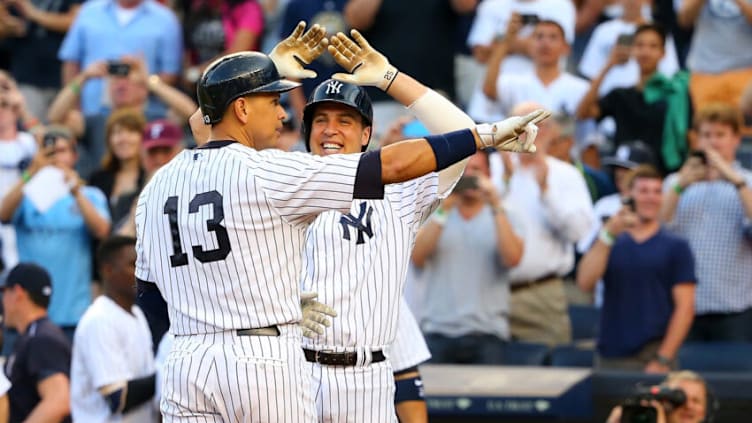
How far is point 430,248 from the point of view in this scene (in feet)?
30.9

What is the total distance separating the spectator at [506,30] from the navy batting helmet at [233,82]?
580 centimetres

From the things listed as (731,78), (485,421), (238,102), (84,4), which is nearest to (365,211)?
(238,102)

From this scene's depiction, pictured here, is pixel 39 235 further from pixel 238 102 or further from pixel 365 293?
pixel 238 102

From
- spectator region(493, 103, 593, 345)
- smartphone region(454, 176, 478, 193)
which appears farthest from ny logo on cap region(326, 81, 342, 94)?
spectator region(493, 103, 593, 345)

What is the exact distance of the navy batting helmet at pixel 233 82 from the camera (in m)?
5.23

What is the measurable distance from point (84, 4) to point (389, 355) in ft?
22.6

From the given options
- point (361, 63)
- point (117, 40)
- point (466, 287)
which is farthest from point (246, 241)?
point (117, 40)

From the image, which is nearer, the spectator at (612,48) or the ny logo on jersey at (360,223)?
the ny logo on jersey at (360,223)

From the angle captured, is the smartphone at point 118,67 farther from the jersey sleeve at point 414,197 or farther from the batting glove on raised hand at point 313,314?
the batting glove on raised hand at point 313,314

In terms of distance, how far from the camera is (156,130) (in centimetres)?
1028

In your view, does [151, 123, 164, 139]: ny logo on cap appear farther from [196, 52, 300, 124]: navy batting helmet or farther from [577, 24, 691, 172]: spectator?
[196, 52, 300, 124]: navy batting helmet

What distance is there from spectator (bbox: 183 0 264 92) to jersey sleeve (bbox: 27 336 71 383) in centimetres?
418

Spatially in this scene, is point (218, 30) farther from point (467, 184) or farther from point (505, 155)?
point (467, 184)

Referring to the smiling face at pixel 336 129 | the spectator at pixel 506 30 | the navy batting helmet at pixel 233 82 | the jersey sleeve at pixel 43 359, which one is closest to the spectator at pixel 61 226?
the jersey sleeve at pixel 43 359
